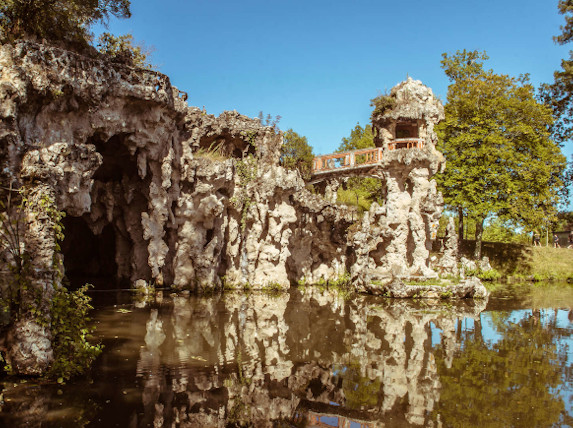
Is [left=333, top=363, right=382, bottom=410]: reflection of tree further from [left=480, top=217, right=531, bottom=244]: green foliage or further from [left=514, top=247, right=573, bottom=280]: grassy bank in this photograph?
[left=480, top=217, right=531, bottom=244]: green foliage

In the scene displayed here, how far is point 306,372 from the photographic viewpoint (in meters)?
9.50

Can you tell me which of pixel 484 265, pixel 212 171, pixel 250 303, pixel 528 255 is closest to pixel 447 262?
pixel 484 265

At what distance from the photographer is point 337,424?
285 inches

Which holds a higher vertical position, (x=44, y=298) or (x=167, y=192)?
(x=167, y=192)

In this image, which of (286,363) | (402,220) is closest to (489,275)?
(402,220)

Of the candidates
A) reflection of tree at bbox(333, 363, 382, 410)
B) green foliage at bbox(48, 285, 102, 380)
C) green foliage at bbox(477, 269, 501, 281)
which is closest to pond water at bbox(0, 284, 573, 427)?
reflection of tree at bbox(333, 363, 382, 410)

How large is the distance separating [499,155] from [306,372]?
25231 millimetres

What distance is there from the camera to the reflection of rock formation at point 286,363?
7.60 metres

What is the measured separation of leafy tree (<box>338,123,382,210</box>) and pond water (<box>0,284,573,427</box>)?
56.3 ft

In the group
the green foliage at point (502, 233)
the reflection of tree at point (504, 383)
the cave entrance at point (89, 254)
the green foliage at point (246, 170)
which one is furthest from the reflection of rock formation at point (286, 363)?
the green foliage at point (502, 233)

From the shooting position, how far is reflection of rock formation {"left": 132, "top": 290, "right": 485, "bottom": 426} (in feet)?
24.9

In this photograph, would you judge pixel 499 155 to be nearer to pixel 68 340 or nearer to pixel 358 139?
pixel 358 139

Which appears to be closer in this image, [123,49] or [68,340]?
[68,340]

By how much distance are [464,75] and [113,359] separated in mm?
32526
